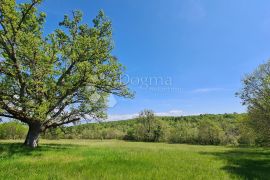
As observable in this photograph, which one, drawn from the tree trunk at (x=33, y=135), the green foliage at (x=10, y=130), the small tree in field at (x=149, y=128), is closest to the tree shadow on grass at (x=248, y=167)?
the tree trunk at (x=33, y=135)

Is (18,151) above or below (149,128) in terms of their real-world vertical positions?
below

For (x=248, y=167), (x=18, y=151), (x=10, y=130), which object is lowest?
(x=248, y=167)

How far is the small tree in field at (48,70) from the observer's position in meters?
21.1

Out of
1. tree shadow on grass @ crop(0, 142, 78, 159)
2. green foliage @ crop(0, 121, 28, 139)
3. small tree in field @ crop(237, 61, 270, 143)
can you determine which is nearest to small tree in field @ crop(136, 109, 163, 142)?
green foliage @ crop(0, 121, 28, 139)

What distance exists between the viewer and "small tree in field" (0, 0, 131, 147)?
832 inches

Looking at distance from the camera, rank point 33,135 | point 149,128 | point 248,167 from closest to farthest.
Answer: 1. point 248,167
2. point 33,135
3. point 149,128

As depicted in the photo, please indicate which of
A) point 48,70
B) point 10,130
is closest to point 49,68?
point 48,70

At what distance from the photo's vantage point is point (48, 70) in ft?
69.1

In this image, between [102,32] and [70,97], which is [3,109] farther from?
[102,32]

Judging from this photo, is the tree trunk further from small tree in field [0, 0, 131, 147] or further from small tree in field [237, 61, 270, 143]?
small tree in field [237, 61, 270, 143]

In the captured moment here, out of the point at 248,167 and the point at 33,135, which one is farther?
the point at 33,135

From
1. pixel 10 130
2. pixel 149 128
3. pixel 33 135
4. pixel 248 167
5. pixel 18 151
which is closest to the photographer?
pixel 248 167

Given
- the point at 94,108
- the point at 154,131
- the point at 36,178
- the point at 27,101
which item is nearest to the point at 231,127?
the point at 154,131

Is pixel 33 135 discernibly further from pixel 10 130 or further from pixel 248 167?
pixel 10 130
